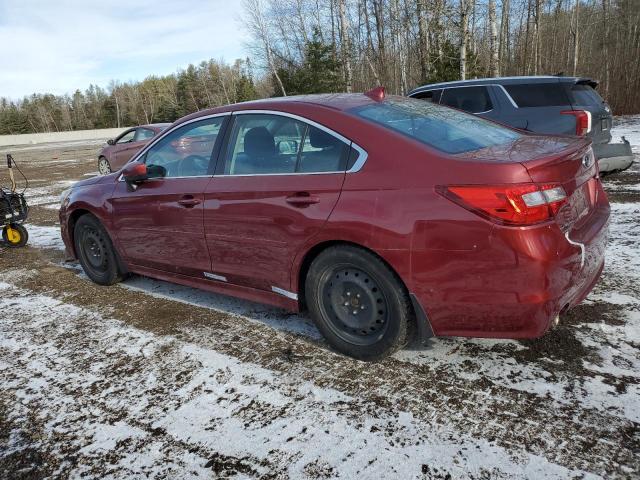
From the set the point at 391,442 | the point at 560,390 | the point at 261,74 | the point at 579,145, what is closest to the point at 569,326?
the point at 560,390

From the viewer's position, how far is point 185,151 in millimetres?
3916

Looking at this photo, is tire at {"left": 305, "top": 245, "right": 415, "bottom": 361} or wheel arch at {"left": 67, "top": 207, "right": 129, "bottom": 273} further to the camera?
wheel arch at {"left": 67, "top": 207, "right": 129, "bottom": 273}

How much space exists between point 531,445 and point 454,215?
113 centimetres

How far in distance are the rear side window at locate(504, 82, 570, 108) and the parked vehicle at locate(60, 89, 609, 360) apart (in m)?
4.23

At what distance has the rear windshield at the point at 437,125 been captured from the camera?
9.14 ft

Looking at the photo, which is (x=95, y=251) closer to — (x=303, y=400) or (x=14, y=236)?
(x=14, y=236)

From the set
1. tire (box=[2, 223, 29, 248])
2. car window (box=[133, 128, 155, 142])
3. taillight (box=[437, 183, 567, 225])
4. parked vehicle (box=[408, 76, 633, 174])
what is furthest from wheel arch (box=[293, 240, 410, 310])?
car window (box=[133, 128, 155, 142])

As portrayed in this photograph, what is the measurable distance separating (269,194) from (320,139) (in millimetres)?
503

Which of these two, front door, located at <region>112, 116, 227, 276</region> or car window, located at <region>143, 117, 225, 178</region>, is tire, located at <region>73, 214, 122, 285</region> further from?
car window, located at <region>143, 117, 225, 178</region>

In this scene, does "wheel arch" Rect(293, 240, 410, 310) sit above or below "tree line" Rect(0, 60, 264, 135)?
below

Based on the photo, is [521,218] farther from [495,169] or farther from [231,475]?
[231,475]

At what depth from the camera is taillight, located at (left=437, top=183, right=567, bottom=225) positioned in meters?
2.29

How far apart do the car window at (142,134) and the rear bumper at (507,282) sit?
45.6 feet

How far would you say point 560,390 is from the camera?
2471mm
